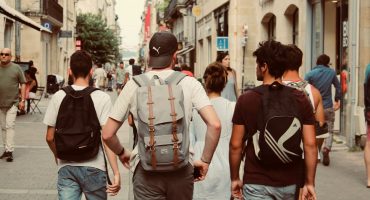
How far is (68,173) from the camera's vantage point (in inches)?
212

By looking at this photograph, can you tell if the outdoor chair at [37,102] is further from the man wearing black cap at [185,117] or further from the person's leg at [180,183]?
the person's leg at [180,183]

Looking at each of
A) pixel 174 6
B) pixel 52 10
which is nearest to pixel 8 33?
pixel 52 10

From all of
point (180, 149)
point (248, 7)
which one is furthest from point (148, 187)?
point (248, 7)

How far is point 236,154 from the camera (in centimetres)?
471

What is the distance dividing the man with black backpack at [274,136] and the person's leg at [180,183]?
354 millimetres

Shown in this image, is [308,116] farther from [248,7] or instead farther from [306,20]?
[248,7]

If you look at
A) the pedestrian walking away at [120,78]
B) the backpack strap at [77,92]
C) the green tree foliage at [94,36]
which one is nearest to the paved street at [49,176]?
the backpack strap at [77,92]

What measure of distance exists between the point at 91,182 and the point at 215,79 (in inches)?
67.2

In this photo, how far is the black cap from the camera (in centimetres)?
459

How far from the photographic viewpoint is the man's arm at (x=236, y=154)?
4.66 metres

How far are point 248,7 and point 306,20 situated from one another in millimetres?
12275

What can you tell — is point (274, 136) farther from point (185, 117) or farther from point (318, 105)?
point (318, 105)

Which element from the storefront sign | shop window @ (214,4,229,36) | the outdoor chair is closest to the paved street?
the storefront sign

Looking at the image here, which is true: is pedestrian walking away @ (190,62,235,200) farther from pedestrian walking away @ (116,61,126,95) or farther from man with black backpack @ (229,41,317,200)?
pedestrian walking away @ (116,61,126,95)
